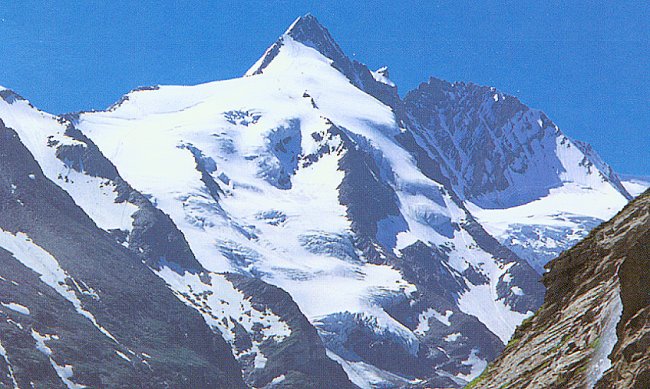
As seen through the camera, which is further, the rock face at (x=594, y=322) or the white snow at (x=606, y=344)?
the white snow at (x=606, y=344)

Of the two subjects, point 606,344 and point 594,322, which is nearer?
point 606,344

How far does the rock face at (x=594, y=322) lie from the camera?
1332cm

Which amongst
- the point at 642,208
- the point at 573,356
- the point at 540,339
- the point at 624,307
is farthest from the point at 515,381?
the point at 624,307

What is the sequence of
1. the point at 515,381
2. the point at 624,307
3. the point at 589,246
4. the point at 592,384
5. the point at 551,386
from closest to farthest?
the point at 624,307 → the point at 592,384 → the point at 551,386 → the point at 515,381 → the point at 589,246

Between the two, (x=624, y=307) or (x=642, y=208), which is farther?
(x=642, y=208)

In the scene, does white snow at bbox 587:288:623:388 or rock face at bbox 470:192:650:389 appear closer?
rock face at bbox 470:192:650:389

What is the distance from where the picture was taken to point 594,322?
1728cm

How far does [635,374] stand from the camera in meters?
12.8

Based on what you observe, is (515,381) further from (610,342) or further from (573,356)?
(610,342)

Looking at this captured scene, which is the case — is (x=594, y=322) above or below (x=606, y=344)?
above

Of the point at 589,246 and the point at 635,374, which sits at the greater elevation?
the point at 589,246

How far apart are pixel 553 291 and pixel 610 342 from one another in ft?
22.0

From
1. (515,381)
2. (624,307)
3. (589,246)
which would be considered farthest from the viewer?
(589,246)

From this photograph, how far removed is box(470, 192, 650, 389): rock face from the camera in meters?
13.3
